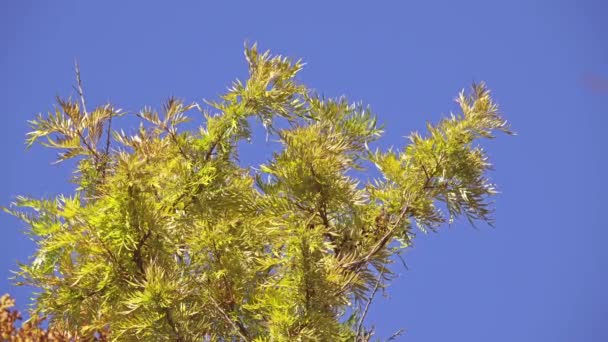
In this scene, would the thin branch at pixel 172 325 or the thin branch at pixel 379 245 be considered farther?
the thin branch at pixel 379 245

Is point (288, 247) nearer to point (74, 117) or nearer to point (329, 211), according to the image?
point (329, 211)

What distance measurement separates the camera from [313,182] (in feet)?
11.3

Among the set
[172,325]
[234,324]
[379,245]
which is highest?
[379,245]

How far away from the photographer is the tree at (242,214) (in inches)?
128

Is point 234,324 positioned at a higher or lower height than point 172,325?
higher

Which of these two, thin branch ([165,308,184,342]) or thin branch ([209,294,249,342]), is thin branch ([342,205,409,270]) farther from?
thin branch ([165,308,184,342])

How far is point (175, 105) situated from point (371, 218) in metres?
0.97

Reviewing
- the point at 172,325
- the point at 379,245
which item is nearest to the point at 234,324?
the point at 172,325

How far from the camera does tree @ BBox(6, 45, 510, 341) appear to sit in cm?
326

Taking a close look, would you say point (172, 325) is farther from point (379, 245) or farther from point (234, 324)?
point (379, 245)

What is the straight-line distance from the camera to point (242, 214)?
371 centimetres

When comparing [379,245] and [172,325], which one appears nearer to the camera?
[172,325]

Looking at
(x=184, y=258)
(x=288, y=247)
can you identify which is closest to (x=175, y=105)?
(x=184, y=258)

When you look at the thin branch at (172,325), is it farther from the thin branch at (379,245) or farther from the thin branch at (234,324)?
the thin branch at (379,245)
